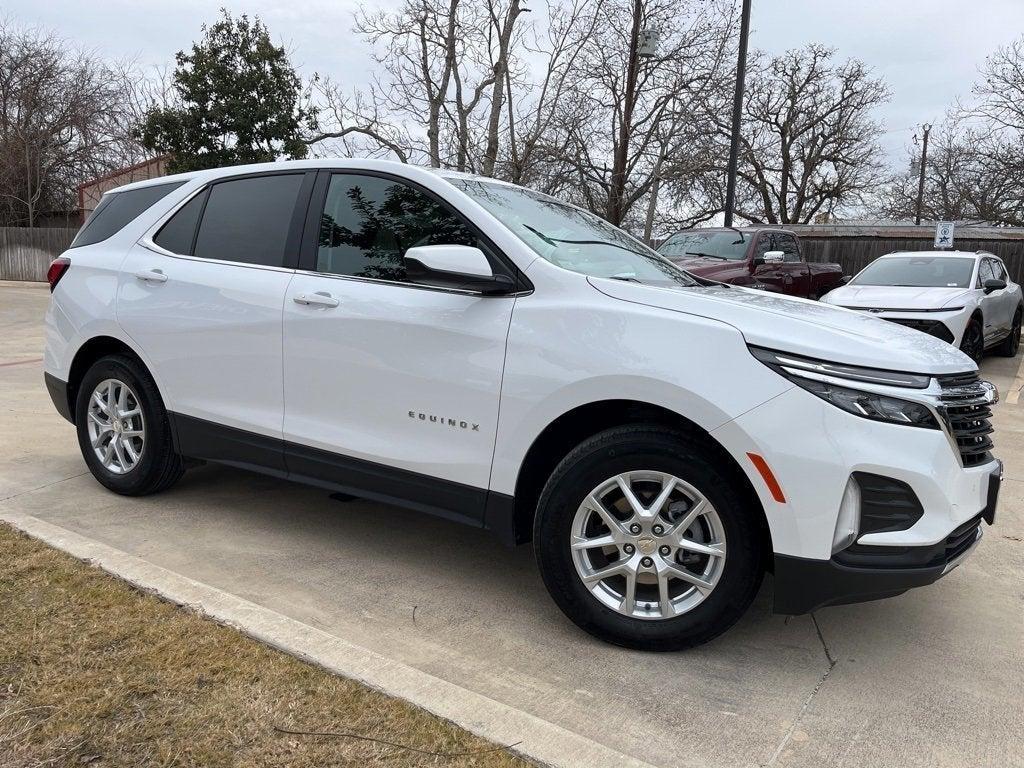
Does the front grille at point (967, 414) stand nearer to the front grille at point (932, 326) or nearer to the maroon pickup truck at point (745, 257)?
the front grille at point (932, 326)

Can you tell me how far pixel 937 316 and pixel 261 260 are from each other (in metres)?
7.92

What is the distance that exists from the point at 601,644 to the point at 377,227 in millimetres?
2017

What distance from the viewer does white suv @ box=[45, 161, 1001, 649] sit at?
8.51 feet

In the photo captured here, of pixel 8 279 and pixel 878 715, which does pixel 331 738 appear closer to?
pixel 878 715

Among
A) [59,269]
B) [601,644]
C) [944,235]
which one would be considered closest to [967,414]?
[601,644]

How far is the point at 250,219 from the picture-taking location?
404 cm

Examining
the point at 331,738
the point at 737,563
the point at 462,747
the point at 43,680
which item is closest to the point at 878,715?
the point at 737,563

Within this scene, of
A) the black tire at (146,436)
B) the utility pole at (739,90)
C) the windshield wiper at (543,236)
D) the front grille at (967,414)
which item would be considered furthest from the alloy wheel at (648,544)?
the utility pole at (739,90)

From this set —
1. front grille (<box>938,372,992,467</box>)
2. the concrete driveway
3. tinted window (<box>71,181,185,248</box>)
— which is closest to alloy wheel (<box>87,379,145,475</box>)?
the concrete driveway

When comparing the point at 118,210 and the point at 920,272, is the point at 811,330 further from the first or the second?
the point at 920,272

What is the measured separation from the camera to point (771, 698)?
2703mm

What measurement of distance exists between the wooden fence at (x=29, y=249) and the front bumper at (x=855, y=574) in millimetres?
30918

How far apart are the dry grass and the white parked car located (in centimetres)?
817

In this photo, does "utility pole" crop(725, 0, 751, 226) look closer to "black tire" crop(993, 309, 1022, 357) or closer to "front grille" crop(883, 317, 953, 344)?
"black tire" crop(993, 309, 1022, 357)
